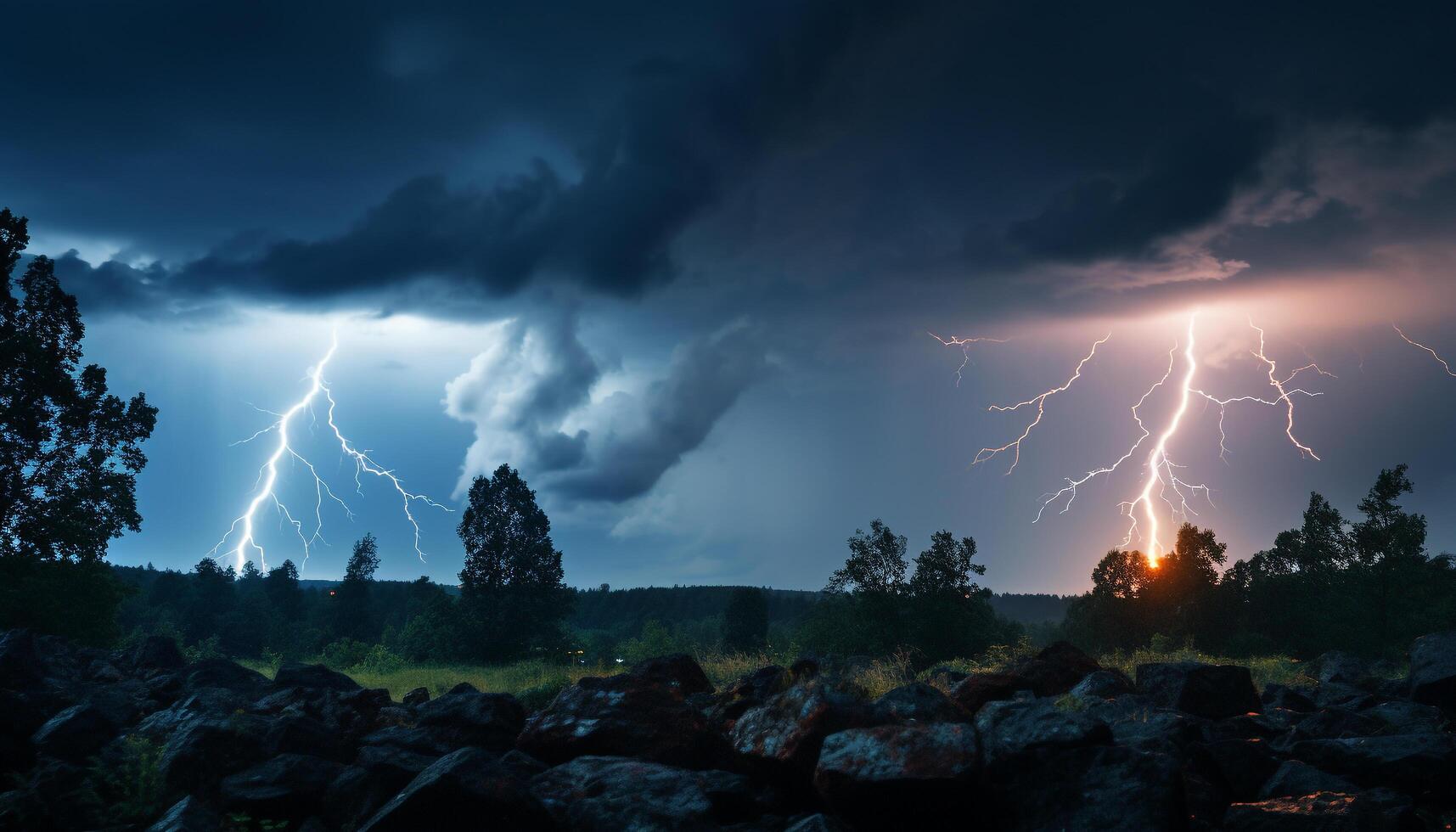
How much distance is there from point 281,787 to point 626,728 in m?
3.67

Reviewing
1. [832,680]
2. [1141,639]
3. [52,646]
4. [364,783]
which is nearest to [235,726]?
[364,783]

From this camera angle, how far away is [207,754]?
8.61 m

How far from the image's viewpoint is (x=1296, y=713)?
1052 cm

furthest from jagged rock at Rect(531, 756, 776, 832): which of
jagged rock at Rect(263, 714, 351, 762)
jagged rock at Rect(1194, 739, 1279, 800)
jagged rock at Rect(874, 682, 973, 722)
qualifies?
jagged rock at Rect(1194, 739, 1279, 800)

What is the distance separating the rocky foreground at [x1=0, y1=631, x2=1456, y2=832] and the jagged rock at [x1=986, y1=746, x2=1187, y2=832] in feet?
0.05

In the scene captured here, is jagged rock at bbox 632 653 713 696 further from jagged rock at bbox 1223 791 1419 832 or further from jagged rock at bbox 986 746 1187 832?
jagged rock at bbox 1223 791 1419 832

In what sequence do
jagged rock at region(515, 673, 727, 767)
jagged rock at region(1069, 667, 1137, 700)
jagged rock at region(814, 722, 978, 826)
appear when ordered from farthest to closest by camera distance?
jagged rock at region(1069, 667, 1137, 700), jagged rock at region(515, 673, 727, 767), jagged rock at region(814, 722, 978, 826)

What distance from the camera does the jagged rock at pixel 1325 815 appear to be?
589 centimetres

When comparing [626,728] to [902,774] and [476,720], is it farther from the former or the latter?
[902,774]

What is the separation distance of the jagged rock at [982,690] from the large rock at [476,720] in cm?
615

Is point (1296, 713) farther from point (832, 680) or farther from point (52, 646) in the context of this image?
point (52, 646)

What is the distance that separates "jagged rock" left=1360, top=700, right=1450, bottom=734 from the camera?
9.51 metres

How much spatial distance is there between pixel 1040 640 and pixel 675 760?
13525 cm

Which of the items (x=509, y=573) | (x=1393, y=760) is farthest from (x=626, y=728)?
(x=509, y=573)
